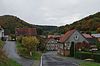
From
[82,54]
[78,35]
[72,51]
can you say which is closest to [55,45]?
[78,35]

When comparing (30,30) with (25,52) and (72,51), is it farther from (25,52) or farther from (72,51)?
(25,52)

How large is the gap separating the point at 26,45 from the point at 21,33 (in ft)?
140

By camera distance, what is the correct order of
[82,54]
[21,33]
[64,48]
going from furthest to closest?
1. [21,33]
2. [64,48]
3. [82,54]

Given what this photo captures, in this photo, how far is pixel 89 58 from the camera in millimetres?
62562

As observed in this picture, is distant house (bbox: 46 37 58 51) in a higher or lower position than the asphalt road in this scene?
higher

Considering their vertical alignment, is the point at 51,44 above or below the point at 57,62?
above

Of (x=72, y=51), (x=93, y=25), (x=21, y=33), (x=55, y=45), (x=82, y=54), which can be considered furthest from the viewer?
(x=93, y=25)

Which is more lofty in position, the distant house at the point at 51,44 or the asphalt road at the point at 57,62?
the distant house at the point at 51,44

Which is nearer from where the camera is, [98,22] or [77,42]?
[77,42]

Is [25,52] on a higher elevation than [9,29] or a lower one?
lower

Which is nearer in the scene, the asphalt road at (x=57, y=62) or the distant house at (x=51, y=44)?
the asphalt road at (x=57, y=62)

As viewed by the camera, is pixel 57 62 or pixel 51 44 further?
pixel 51 44

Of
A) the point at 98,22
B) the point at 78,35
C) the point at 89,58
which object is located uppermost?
the point at 98,22

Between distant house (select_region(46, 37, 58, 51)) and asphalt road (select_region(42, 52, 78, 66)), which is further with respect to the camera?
distant house (select_region(46, 37, 58, 51))
